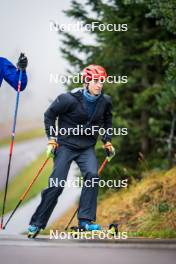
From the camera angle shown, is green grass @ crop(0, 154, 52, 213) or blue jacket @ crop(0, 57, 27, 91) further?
green grass @ crop(0, 154, 52, 213)

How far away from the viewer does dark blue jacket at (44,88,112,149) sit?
332 inches

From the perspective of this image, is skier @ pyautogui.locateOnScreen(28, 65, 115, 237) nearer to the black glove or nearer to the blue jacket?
the black glove

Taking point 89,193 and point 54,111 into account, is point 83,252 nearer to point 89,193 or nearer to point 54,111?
point 89,193

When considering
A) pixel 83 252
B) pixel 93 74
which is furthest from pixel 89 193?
pixel 83 252

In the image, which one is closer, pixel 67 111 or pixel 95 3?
pixel 67 111

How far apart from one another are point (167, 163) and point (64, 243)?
1006 centimetres

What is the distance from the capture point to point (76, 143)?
8492 mm

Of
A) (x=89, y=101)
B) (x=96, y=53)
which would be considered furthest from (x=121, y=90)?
(x=89, y=101)

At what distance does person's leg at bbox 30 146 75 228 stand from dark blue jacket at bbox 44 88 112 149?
164 millimetres

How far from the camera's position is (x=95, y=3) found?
706 inches

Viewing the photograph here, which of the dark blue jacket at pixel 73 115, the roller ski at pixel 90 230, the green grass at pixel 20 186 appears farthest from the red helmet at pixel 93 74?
the green grass at pixel 20 186

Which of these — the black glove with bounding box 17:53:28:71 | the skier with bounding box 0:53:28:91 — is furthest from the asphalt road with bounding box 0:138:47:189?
the black glove with bounding box 17:53:28:71

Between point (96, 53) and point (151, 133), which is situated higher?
point (96, 53)

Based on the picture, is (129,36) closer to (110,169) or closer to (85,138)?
(110,169)
